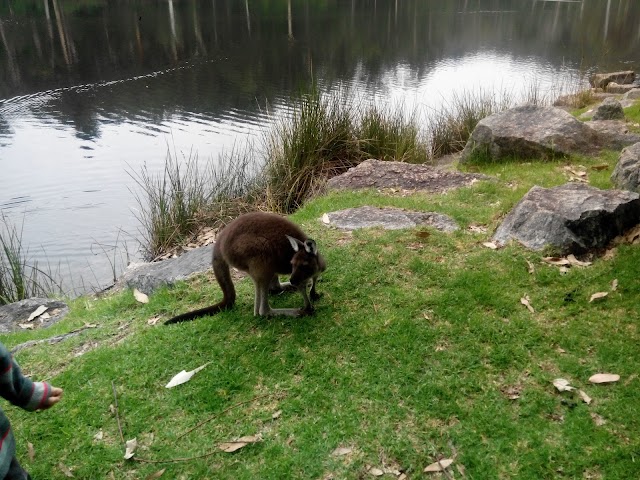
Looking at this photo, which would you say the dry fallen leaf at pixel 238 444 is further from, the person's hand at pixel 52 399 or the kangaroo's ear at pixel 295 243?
the kangaroo's ear at pixel 295 243

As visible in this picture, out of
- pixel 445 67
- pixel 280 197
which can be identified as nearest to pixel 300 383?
pixel 280 197

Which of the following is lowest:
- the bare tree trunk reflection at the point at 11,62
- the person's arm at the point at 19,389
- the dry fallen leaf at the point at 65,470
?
the dry fallen leaf at the point at 65,470

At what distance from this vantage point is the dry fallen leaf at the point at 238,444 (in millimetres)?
3404

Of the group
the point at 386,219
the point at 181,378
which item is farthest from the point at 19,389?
the point at 386,219

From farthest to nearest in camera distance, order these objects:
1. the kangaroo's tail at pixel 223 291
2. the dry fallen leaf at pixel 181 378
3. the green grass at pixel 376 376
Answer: the kangaroo's tail at pixel 223 291 < the dry fallen leaf at pixel 181 378 < the green grass at pixel 376 376

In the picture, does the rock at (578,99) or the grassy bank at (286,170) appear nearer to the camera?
the grassy bank at (286,170)

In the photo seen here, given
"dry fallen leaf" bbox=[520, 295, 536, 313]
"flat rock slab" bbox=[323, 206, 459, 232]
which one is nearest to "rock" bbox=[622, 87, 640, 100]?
"flat rock slab" bbox=[323, 206, 459, 232]

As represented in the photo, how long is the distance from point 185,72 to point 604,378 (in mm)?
20659

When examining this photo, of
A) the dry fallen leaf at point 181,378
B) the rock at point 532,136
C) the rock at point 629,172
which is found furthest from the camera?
the rock at point 532,136

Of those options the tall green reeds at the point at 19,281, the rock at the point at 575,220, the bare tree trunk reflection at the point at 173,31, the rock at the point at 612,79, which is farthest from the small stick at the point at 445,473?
the bare tree trunk reflection at the point at 173,31

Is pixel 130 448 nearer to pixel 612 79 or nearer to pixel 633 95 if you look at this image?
pixel 633 95

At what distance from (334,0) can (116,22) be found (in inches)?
766

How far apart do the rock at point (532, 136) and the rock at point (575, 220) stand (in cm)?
339

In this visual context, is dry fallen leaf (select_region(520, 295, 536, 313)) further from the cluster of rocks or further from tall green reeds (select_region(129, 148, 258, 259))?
tall green reeds (select_region(129, 148, 258, 259))
